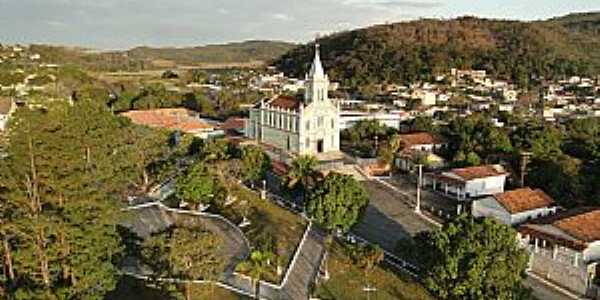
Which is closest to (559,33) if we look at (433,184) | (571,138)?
(571,138)

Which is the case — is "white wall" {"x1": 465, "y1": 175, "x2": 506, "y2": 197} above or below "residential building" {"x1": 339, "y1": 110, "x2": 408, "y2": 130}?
below

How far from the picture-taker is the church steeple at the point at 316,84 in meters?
51.8

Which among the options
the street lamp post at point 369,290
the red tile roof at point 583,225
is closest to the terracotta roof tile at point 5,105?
the street lamp post at point 369,290

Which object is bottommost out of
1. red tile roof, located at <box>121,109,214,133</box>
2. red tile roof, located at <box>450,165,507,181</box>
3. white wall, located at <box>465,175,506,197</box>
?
white wall, located at <box>465,175,506,197</box>

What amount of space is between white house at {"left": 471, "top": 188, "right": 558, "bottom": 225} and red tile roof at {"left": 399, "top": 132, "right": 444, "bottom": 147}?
15.9m

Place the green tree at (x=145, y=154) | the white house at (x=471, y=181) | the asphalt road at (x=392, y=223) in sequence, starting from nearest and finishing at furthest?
the asphalt road at (x=392, y=223) → the white house at (x=471, y=181) → the green tree at (x=145, y=154)

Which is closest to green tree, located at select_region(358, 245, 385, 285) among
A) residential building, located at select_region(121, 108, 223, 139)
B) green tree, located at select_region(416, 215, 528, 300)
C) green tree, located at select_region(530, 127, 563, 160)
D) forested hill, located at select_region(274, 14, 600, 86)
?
green tree, located at select_region(416, 215, 528, 300)

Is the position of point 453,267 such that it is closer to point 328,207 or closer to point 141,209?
point 328,207

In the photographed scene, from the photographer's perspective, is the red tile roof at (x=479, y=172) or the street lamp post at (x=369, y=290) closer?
the street lamp post at (x=369, y=290)

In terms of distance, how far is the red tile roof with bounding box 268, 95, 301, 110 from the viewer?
5303 centimetres

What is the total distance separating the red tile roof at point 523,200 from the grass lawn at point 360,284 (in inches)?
385

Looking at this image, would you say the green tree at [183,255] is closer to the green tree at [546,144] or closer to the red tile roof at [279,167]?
the red tile roof at [279,167]

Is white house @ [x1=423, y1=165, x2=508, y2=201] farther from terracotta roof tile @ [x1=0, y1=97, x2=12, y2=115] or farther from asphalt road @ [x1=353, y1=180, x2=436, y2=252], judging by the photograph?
terracotta roof tile @ [x1=0, y1=97, x2=12, y2=115]

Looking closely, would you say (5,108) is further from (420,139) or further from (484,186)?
(484,186)
